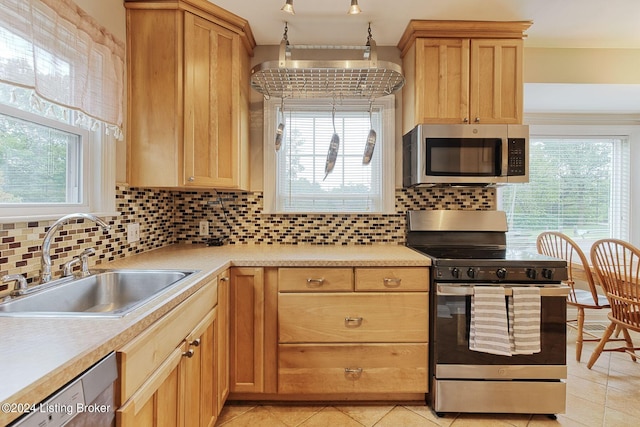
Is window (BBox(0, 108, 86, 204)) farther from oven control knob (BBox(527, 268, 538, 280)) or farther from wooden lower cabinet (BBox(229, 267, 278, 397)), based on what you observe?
oven control knob (BBox(527, 268, 538, 280))

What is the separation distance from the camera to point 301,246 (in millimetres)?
2273

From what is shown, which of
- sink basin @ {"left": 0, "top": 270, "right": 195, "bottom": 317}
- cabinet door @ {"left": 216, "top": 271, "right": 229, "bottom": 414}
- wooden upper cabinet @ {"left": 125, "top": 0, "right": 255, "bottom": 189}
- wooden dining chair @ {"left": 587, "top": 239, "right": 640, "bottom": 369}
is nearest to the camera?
sink basin @ {"left": 0, "top": 270, "right": 195, "bottom": 317}

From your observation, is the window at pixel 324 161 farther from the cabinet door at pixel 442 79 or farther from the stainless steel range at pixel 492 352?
the stainless steel range at pixel 492 352

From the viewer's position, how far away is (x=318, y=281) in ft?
5.76

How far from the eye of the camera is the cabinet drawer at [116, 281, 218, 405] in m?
0.81

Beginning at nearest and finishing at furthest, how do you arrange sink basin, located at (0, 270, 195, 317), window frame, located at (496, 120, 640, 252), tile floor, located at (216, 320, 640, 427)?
sink basin, located at (0, 270, 195, 317)
tile floor, located at (216, 320, 640, 427)
window frame, located at (496, 120, 640, 252)

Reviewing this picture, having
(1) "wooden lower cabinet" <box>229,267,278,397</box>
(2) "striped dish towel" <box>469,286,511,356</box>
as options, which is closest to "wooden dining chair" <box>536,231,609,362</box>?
(2) "striped dish towel" <box>469,286,511,356</box>

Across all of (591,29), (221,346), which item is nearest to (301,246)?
(221,346)

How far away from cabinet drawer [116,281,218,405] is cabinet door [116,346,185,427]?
0.02 meters

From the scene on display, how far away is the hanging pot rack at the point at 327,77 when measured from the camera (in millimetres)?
1787

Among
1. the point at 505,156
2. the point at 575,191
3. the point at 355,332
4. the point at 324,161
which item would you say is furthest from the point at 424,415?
the point at 575,191

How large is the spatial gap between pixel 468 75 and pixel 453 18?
0.36m

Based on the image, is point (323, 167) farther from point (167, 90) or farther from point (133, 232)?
point (133, 232)

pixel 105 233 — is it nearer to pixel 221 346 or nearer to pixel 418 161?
pixel 221 346
